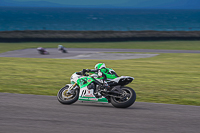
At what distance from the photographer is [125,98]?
8.30 m

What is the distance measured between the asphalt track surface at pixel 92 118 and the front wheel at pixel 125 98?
0.15 meters

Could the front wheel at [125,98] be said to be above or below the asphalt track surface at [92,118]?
above

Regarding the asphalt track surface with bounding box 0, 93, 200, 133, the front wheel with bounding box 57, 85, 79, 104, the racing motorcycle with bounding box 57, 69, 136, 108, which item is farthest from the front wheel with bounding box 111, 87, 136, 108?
the front wheel with bounding box 57, 85, 79, 104

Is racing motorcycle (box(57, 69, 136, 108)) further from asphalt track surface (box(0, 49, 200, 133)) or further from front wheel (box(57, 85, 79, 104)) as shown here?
asphalt track surface (box(0, 49, 200, 133))

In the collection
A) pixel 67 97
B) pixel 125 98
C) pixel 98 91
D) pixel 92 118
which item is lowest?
pixel 92 118

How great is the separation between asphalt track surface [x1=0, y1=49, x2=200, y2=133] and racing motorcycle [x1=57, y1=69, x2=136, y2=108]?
0.67ft

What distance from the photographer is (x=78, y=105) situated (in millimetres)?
8836

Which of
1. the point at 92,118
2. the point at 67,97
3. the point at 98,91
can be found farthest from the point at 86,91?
the point at 92,118

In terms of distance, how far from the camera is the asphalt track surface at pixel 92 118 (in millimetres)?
6418

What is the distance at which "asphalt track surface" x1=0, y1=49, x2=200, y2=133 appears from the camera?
6.42 m

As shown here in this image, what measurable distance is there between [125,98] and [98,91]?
2.58ft

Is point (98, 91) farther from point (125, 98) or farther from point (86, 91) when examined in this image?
point (125, 98)

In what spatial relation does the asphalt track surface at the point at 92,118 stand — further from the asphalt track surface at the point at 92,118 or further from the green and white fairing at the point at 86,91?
the green and white fairing at the point at 86,91

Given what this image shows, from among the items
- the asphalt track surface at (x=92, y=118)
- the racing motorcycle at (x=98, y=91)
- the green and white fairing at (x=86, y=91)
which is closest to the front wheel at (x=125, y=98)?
the racing motorcycle at (x=98, y=91)
